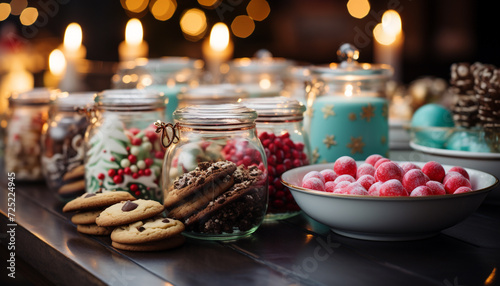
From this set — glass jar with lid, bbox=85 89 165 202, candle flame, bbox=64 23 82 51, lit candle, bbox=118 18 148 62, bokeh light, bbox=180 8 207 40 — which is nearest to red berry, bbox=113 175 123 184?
glass jar with lid, bbox=85 89 165 202

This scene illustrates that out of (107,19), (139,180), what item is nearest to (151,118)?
(139,180)

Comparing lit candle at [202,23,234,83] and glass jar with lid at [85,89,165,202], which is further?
lit candle at [202,23,234,83]

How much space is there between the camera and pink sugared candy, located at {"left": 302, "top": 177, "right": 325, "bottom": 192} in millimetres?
987

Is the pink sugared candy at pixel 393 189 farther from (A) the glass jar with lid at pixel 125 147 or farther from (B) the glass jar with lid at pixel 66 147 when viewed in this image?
(B) the glass jar with lid at pixel 66 147

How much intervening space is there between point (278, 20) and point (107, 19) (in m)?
1.95

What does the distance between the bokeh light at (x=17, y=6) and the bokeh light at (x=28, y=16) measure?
142 millimetres

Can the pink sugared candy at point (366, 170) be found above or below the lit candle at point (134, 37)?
below

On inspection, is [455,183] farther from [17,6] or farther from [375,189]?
[17,6]

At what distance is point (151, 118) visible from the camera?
4.04ft

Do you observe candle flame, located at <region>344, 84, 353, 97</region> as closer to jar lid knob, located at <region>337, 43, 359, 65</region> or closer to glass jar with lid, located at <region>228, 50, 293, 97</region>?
jar lid knob, located at <region>337, 43, 359, 65</region>

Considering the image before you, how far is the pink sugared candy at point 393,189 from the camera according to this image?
0.92 m

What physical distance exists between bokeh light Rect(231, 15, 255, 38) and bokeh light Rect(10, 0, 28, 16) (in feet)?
7.27

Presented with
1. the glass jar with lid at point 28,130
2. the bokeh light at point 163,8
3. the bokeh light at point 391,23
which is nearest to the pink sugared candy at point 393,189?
the glass jar with lid at point 28,130

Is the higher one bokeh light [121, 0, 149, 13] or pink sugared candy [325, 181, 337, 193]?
bokeh light [121, 0, 149, 13]
